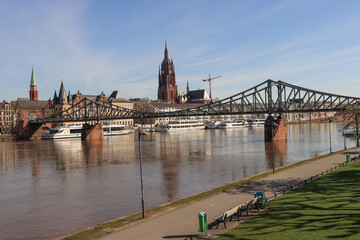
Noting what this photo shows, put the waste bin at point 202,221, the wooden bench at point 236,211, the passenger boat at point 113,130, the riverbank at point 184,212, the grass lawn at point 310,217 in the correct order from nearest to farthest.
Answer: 1. the grass lawn at point 310,217
2. the waste bin at point 202,221
3. the riverbank at point 184,212
4. the wooden bench at point 236,211
5. the passenger boat at point 113,130

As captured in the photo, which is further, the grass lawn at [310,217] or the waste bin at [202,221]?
the waste bin at [202,221]

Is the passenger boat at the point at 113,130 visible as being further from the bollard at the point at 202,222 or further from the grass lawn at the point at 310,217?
the bollard at the point at 202,222

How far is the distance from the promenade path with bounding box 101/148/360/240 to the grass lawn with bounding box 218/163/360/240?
2.53m

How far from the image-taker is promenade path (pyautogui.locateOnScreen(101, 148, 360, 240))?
18156mm

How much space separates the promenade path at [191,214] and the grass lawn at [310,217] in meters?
2.53

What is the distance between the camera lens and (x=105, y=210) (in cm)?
2695

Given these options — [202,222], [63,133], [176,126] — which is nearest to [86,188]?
[202,222]

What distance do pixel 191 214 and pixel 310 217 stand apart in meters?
7.38

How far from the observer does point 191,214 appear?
71.4 ft

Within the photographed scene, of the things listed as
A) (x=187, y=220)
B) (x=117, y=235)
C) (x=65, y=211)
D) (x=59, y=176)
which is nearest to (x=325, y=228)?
(x=187, y=220)

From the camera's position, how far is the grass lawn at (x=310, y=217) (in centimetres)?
1650

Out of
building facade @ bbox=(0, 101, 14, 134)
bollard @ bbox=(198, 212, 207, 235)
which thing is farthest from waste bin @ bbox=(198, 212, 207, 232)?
building facade @ bbox=(0, 101, 14, 134)

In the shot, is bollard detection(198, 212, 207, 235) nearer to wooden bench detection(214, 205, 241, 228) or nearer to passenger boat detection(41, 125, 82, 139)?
wooden bench detection(214, 205, 241, 228)

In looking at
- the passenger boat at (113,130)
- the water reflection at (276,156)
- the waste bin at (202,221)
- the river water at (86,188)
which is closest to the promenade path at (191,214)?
the waste bin at (202,221)
